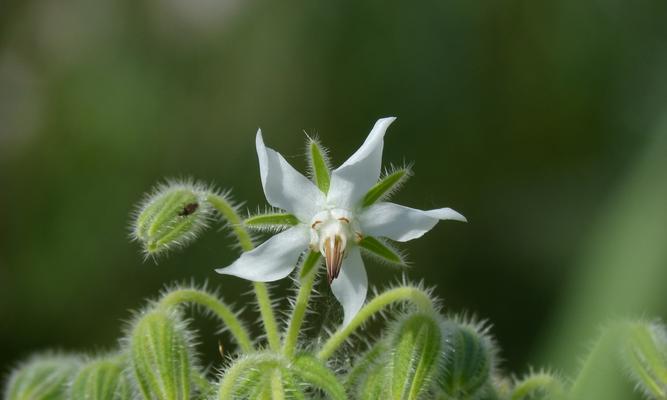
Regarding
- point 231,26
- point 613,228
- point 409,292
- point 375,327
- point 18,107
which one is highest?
point 231,26

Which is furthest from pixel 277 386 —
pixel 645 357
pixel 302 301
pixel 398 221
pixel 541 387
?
pixel 645 357

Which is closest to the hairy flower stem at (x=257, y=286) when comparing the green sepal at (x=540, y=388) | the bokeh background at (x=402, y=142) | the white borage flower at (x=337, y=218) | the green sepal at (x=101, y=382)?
the white borage flower at (x=337, y=218)

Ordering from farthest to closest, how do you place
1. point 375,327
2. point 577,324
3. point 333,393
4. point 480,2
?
point 480,2 → point 375,327 → point 333,393 → point 577,324

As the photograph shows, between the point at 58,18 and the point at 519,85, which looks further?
the point at 58,18

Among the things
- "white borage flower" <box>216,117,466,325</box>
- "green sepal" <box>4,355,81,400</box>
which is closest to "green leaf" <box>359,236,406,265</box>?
"white borage flower" <box>216,117,466,325</box>

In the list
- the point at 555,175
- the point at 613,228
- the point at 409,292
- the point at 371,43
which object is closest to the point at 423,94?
the point at 371,43

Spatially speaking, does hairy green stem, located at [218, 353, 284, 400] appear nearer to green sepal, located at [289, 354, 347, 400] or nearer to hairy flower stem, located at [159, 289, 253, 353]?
green sepal, located at [289, 354, 347, 400]

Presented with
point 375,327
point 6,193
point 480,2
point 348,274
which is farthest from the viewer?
point 6,193

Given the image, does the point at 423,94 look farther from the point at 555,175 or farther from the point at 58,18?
the point at 58,18
